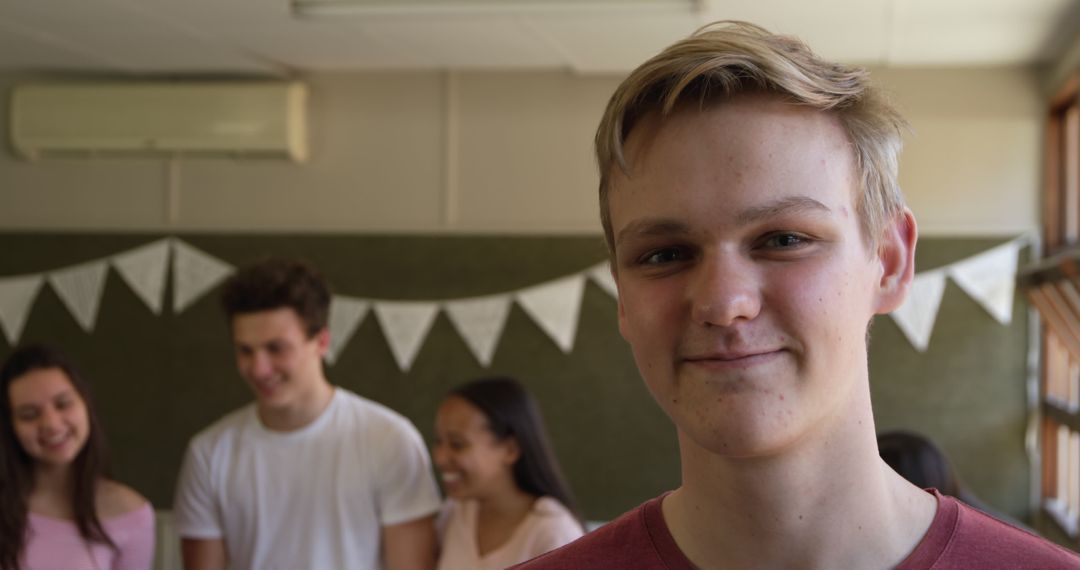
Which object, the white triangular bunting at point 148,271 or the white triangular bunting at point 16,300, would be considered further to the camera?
the white triangular bunting at point 16,300

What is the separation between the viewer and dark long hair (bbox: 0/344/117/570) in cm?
265

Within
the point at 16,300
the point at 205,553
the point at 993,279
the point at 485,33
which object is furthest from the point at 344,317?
the point at 993,279

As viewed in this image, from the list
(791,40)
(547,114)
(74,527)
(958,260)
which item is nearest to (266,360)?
(74,527)

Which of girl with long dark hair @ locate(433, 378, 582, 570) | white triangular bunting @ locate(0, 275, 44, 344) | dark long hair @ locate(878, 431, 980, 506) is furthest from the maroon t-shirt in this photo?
white triangular bunting @ locate(0, 275, 44, 344)

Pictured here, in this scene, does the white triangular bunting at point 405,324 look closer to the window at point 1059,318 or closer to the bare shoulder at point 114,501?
the bare shoulder at point 114,501

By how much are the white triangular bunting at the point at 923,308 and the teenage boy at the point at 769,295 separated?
3.77m

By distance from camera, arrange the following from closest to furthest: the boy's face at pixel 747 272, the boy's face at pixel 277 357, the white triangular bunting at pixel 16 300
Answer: the boy's face at pixel 747 272
the boy's face at pixel 277 357
the white triangular bunting at pixel 16 300

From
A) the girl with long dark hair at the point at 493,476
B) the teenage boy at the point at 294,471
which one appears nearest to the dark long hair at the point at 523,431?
the girl with long dark hair at the point at 493,476

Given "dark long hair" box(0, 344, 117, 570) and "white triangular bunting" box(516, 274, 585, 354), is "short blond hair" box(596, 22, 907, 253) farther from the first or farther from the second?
"white triangular bunting" box(516, 274, 585, 354)

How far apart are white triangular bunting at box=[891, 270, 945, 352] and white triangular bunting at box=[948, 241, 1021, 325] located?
0.32 ft

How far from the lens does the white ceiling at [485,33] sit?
371 cm

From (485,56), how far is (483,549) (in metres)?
2.41

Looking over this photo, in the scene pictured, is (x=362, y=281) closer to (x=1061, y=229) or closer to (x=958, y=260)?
(x=958, y=260)

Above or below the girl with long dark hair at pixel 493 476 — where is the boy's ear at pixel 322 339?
above
